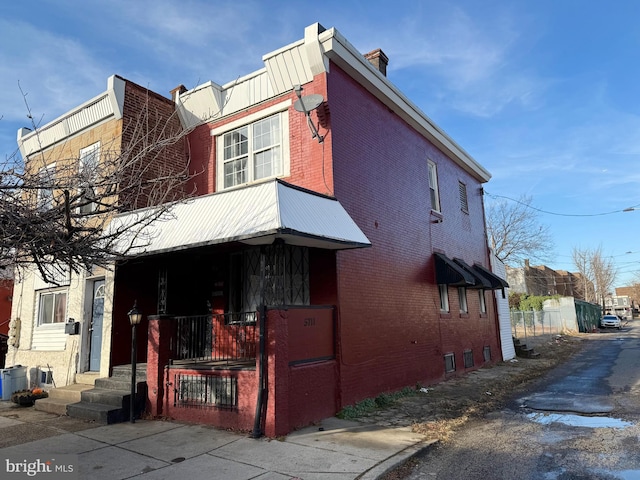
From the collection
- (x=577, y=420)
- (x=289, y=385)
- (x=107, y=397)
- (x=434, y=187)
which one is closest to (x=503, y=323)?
(x=434, y=187)

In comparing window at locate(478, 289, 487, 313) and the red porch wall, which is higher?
window at locate(478, 289, 487, 313)

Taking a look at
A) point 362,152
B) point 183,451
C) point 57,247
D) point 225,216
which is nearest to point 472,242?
point 362,152

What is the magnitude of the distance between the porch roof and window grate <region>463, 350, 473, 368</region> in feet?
27.0

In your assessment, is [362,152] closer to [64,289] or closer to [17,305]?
[64,289]

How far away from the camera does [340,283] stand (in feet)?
29.5

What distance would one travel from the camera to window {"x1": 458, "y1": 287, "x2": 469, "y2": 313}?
15195mm

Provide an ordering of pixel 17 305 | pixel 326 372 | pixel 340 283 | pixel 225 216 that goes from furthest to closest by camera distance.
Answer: pixel 17 305
pixel 340 283
pixel 326 372
pixel 225 216

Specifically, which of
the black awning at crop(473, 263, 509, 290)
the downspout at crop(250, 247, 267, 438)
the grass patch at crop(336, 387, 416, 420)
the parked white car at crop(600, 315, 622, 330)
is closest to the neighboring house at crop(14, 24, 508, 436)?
the downspout at crop(250, 247, 267, 438)

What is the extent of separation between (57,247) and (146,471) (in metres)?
2.97

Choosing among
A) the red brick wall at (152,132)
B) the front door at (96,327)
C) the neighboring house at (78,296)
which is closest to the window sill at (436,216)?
the red brick wall at (152,132)

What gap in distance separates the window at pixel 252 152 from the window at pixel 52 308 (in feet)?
17.4

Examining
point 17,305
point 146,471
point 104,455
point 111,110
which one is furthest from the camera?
point 17,305

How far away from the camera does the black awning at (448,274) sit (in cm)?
1286

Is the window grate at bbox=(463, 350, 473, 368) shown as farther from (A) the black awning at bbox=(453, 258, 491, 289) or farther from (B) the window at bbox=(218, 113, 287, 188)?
(B) the window at bbox=(218, 113, 287, 188)
